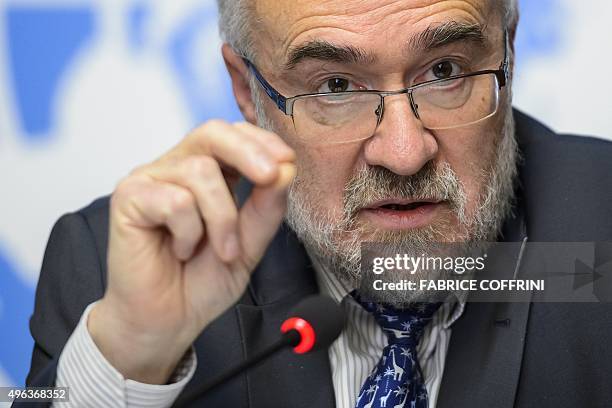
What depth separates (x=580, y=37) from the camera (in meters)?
2.35

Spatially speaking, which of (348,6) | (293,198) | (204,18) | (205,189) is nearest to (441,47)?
(348,6)

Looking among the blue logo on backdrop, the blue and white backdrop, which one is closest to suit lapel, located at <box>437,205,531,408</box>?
the blue and white backdrop

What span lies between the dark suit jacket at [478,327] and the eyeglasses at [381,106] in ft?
0.98

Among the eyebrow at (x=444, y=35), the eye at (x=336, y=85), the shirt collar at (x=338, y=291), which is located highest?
the eyebrow at (x=444, y=35)

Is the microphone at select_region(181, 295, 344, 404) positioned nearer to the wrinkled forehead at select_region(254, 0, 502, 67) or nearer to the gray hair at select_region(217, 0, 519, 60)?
the wrinkled forehead at select_region(254, 0, 502, 67)

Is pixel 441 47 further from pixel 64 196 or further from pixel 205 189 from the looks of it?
pixel 64 196

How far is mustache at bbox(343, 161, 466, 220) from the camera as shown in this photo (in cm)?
161

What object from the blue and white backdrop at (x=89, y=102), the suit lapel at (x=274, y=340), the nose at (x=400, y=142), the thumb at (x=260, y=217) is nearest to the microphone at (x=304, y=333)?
the thumb at (x=260, y=217)

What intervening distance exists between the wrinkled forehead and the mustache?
221mm

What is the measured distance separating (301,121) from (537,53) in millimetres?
937

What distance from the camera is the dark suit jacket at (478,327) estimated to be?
1.71 meters

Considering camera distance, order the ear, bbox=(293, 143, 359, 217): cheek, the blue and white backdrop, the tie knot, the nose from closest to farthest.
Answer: the nose, bbox=(293, 143, 359, 217): cheek, the tie knot, the ear, the blue and white backdrop

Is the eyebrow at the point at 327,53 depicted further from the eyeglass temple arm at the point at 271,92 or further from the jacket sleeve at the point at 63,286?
the jacket sleeve at the point at 63,286

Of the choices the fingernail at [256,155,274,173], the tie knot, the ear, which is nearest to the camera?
the fingernail at [256,155,274,173]
